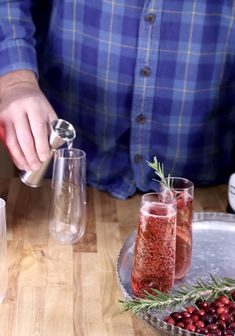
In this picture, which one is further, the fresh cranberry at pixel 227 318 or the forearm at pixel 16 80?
the forearm at pixel 16 80

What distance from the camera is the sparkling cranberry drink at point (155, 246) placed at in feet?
3.08

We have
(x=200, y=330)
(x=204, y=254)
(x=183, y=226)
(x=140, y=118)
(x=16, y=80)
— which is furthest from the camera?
(x=140, y=118)

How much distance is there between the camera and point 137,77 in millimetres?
1427

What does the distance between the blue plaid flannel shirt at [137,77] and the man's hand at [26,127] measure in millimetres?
169

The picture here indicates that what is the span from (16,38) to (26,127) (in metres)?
0.30

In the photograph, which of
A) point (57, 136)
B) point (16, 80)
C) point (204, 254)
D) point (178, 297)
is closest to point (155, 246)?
point (178, 297)

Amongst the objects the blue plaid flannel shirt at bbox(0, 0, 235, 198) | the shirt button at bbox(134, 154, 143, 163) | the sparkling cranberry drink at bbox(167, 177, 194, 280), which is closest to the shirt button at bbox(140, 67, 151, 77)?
the blue plaid flannel shirt at bbox(0, 0, 235, 198)

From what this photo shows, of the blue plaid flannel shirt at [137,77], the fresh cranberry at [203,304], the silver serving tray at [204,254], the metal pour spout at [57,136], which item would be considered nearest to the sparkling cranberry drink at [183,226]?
the silver serving tray at [204,254]

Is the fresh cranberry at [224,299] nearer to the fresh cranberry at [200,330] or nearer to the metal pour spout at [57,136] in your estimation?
the fresh cranberry at [200,330]

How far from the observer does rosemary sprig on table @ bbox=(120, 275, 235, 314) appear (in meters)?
0.89

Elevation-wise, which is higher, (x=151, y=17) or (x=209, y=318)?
(x=151, y=17)

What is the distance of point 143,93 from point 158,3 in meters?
0.19

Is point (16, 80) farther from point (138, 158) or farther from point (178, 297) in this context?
point (178, 297)

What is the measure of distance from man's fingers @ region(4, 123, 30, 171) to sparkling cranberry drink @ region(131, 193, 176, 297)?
30 cm
